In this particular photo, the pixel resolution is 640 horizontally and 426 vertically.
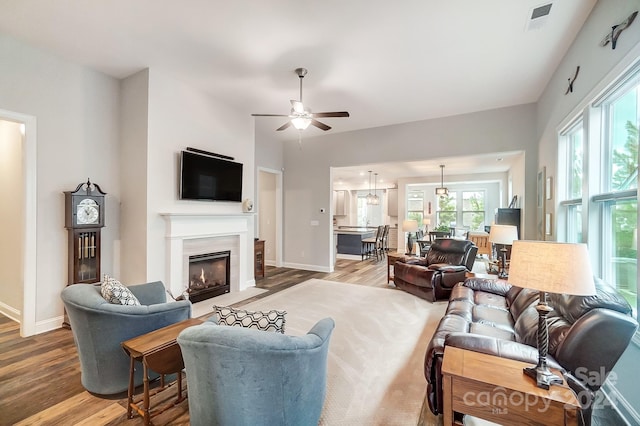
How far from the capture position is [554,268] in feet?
4.53

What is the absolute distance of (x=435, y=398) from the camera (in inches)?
73.9

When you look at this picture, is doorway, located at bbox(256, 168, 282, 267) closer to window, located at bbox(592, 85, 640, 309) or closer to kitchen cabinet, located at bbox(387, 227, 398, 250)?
kitchen cabinet, located at bbox(387, 227, 398, 250)

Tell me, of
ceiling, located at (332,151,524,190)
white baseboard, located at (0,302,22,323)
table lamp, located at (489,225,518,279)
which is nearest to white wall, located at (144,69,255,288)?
white baseboard, located at (0,302,22,323)

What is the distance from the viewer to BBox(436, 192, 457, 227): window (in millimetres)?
11656

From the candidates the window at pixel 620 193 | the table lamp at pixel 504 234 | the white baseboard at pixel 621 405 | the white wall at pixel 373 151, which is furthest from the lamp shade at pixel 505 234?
the white baseboard at pixel 621 405

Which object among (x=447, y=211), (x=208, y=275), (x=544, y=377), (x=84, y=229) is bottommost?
(x=208, y=275)

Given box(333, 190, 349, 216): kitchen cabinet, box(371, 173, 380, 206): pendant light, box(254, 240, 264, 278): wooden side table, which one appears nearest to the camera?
box(254, 240, 264, 278): wooden side table

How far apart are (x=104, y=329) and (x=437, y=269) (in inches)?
172

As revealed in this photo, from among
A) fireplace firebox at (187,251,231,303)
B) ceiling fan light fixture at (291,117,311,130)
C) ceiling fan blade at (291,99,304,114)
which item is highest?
ceiling fan blade at (291,99,304,114)

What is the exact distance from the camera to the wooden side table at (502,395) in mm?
1297

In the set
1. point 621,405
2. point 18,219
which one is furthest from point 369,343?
point 18,219

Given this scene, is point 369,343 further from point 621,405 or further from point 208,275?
point 208,275

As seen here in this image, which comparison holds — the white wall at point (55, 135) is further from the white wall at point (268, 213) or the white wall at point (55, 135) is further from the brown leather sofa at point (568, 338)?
the brown leather sofa at point (568, 338)

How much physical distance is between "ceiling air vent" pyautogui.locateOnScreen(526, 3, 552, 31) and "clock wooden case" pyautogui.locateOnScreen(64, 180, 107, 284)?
203 inches
